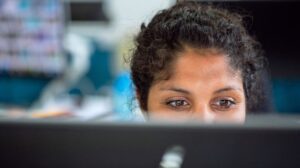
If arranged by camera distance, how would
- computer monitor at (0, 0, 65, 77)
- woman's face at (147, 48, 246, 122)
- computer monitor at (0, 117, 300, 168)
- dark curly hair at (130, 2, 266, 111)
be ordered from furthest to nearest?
computer monitor at (0, 0, 65, 77) → dark curly hair at (130, 2, 266, 111) → woman's face at (147, 48, 246, 122) → computer monitor at (0, 117, 300, 168)

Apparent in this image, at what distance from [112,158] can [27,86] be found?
1.96 meters

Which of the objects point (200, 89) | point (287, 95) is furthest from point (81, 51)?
point (200, 89)

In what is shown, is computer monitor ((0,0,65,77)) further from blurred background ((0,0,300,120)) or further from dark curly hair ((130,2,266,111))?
dark curly hair ((130,2,266,111))

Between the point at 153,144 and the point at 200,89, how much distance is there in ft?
0.83

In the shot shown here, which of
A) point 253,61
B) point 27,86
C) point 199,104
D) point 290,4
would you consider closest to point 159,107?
point 199,104

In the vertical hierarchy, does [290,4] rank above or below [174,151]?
above

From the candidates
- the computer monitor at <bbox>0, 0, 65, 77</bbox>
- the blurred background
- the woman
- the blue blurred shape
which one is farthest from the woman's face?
the computer monitor at <bbox>0, 0, 65, 77</bbox>

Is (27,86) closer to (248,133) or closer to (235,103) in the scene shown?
(235,103)

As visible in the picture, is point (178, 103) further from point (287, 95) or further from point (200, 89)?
point (287, 95)

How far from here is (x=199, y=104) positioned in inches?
22.2

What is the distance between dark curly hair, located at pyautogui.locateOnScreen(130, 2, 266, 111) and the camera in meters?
0.69

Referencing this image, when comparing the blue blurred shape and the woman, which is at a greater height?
the blue blurred shape

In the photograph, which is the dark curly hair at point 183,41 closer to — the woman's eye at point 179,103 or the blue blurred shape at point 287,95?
the woman's eye at point 179,103

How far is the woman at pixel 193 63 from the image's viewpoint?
59 centimetres
